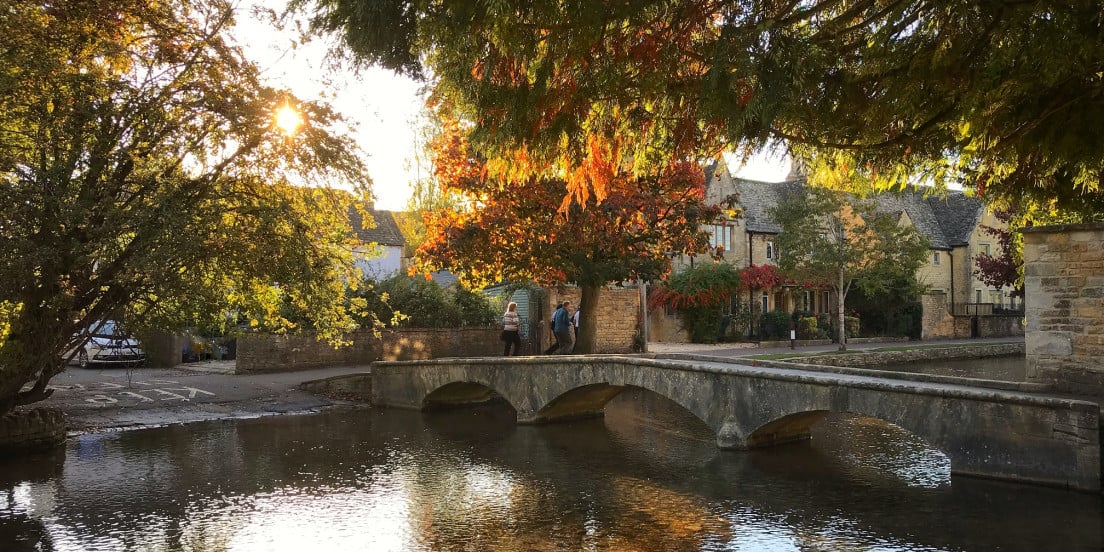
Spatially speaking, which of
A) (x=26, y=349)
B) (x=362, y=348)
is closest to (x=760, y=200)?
(x=362, y=348)

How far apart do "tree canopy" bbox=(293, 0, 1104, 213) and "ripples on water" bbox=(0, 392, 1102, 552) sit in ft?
13.1

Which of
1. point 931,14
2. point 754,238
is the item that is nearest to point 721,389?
point 931,14

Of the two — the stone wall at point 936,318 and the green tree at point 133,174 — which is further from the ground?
the green tree at point 133,174

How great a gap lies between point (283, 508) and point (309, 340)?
14.5 meters

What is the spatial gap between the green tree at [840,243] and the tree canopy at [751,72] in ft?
70.8

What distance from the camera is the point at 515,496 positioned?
11.1 meters

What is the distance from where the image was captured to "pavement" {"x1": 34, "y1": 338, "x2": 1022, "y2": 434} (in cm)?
1755

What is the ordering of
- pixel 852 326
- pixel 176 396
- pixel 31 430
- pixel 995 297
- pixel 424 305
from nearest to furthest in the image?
1. pixel 31 430
2. pixel 176 396
3. pixel 424 305
4. pixel 852 326
5. pixel 995 297

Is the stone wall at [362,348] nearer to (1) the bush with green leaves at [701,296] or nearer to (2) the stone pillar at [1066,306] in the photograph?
(1) the bush with green leaves at [701,296]

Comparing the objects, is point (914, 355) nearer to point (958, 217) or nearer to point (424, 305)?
point (424, 305)

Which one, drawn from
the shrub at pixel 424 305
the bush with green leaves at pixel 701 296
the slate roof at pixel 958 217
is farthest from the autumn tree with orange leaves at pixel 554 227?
the slate roof at pixel 958 217

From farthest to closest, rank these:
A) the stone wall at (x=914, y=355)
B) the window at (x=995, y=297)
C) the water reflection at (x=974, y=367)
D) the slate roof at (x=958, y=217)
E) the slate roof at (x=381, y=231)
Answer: the window at (x=995, y=297) < the slate roof at (x=958, y=217) < the slate roof at (x=381, y=231) < the stone wall at (x=914, y=355) < the water reflection at (x=974, y=367)

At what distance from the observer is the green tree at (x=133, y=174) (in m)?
11.4

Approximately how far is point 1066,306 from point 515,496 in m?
8.58
